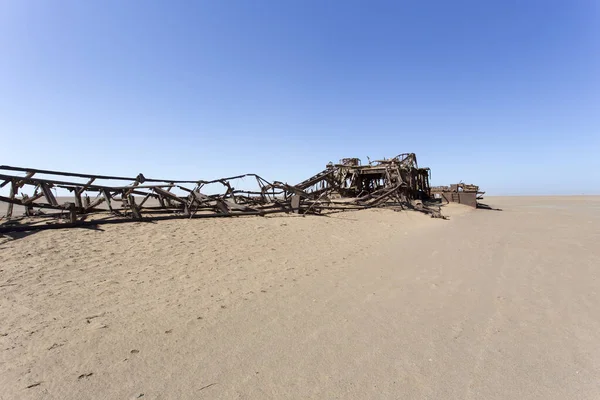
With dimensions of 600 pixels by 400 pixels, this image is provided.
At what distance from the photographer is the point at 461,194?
26.6m

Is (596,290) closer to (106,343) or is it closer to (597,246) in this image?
(597,246)

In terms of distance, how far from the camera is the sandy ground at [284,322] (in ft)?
9.58

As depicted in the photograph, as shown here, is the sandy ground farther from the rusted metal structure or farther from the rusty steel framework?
the rusted metal structure

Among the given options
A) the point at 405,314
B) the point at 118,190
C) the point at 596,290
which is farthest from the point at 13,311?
the point at 596,290

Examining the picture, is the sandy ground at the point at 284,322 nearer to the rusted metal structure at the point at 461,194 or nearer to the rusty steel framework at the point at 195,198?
the rusty steel framework at the point at 195,198

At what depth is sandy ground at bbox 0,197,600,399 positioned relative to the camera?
292 centimetres

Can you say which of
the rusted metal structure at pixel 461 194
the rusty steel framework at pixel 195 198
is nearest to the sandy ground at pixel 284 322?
the rusty steel framework at pixel 195 198

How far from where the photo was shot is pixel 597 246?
9531 mm

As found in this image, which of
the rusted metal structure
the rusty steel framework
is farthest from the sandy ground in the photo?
the rusted metal structure

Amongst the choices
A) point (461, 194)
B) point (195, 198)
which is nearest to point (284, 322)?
point (195, 198)

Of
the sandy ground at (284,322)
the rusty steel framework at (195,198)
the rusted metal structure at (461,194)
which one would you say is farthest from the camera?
A: the rusted metal structure at (461,194)

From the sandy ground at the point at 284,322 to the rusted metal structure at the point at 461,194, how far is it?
59.9 feet

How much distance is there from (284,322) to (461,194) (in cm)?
2672

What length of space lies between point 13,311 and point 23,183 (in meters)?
6.99
